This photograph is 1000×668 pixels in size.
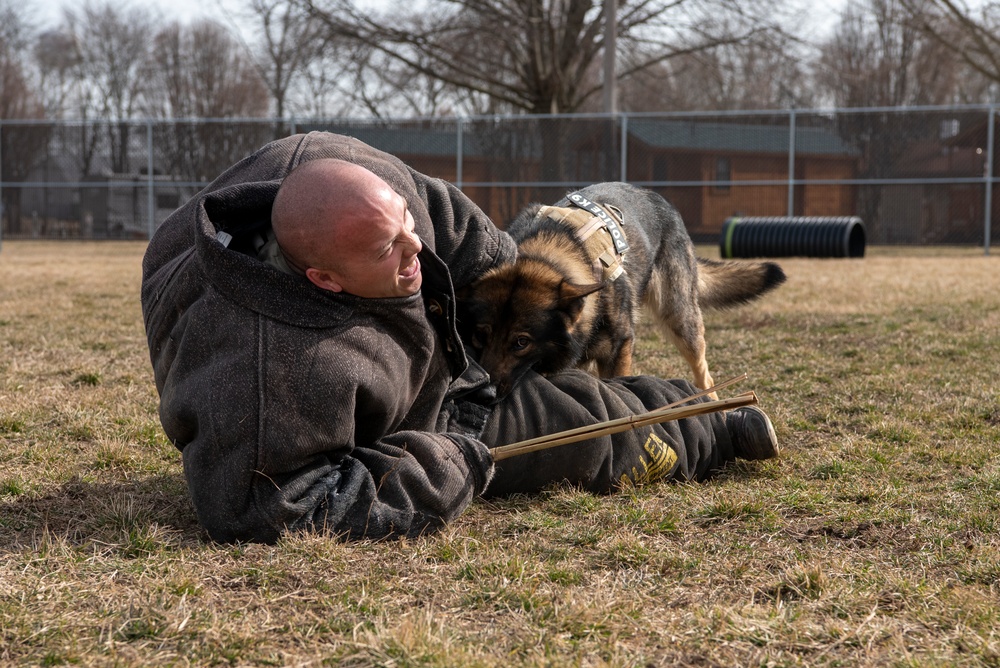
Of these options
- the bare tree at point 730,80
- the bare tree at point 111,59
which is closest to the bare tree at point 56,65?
the bare tree at point 111,59

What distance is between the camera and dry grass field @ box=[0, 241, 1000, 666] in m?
1.95

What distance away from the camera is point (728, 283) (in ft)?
19.5

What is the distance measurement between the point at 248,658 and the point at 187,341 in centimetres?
95

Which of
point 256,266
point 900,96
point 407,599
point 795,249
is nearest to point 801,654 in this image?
point 407,599

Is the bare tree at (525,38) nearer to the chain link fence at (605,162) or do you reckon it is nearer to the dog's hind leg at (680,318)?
the chain link fence at (605,162)

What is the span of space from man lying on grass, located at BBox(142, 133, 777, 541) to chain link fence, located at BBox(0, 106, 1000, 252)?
16373 millimetres

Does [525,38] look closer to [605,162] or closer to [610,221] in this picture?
[605,162]

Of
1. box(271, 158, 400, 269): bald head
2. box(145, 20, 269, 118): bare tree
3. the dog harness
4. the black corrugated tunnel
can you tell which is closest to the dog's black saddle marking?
the dog harness

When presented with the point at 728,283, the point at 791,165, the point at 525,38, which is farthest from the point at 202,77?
the point at 728,283

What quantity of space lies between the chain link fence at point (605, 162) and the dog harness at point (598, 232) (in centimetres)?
1442

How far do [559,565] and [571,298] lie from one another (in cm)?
168

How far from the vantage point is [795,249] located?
50.9 ft

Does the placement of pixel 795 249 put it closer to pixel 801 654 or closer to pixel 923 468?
pixel 923 468

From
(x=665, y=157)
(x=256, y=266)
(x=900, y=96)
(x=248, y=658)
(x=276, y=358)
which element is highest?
(x=900, y=96)
